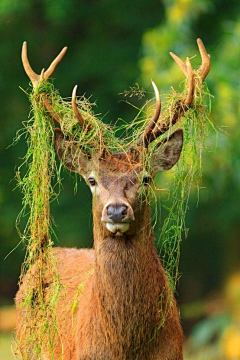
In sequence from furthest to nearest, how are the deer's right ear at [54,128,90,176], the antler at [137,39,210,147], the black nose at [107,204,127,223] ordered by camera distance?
the deer's right ear at [54,128,90,176], the antler at [137,39,210,147], the black nose at [107,204,127,223]

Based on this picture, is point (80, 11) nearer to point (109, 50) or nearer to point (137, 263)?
point (109, 50)

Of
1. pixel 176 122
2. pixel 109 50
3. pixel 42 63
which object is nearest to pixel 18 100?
pixel 42 63

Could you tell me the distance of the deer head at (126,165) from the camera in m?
6.34

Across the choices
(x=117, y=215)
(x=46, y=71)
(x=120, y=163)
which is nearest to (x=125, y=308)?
(x=117, y=215)

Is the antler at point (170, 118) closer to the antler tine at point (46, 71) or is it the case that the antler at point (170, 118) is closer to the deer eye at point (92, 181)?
the deer eye at point (92, 181)

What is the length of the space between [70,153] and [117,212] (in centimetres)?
88

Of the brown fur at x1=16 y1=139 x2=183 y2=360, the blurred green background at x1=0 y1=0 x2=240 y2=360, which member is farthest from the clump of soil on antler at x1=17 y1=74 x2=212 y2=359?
the blurred green background at x1=0 y1=0 x2=240 y2=360

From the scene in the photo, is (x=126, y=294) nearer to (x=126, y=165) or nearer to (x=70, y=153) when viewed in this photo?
(x=126, y=165)

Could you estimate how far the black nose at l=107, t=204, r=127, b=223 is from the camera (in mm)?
6219

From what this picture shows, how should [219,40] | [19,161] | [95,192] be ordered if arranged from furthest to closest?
[19,161] < [219,40] < [95,192]

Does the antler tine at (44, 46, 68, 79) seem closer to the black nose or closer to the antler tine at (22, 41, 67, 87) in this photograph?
the antler tine at (22, 41, 67, 87)

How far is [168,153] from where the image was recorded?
693 centimetres

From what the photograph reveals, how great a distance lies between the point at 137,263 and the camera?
6.64m

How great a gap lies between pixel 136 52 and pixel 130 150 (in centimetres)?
990
